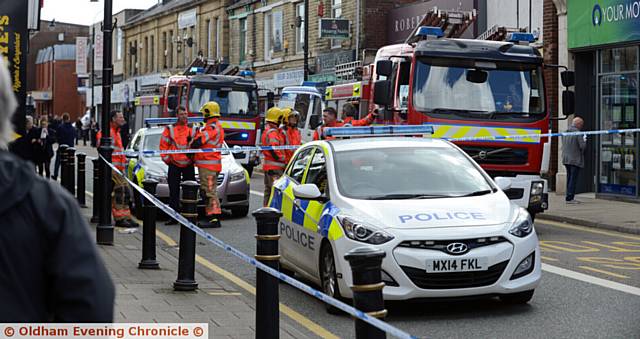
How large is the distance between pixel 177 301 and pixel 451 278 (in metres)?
2.34

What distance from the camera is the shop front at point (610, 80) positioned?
2178 centimetres

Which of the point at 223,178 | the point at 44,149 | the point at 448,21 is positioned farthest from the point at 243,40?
the point at 223,178

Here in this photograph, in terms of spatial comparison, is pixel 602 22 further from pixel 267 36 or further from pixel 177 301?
pixel 267 36

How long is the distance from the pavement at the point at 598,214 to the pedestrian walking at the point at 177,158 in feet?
20.6

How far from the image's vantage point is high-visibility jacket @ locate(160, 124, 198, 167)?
52.2 feet

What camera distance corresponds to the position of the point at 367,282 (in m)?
4.87

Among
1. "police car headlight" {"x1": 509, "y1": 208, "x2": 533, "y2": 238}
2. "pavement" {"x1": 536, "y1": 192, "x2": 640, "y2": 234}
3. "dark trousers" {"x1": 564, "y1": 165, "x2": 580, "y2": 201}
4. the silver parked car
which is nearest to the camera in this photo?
"police car headlight" {"x1": 509, "y1": 208, "x2": 533, "y2": 238}

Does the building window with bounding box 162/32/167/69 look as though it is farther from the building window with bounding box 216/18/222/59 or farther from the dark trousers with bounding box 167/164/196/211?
the dark trousers with bounding box 167/164/196/211

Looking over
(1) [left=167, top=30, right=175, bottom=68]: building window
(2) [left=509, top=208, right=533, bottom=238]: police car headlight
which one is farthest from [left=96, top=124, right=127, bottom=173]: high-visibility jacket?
(1) [left=167, top=30, right=175, bottom=68]: building window

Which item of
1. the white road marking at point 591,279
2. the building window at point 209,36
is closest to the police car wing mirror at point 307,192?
the white road marking at point 591,279

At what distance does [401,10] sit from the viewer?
3706cm

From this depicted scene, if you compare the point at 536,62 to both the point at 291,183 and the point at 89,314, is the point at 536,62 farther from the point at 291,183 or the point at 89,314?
the point at 89,314

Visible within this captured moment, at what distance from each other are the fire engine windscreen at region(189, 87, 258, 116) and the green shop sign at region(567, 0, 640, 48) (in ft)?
33.6

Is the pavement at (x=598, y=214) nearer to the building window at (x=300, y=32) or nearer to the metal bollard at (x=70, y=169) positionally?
the metal bollard at (x=70, y=169)
